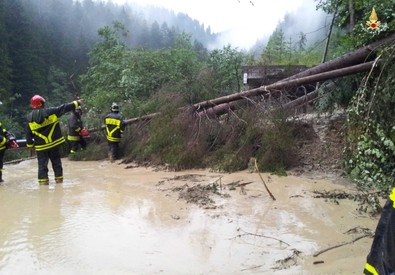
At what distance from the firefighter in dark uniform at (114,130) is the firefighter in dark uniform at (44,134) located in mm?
2198

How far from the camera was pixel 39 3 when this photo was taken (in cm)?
7256

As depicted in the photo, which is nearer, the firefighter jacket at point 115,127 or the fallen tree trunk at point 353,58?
the fallen tree trunk at point 353,58

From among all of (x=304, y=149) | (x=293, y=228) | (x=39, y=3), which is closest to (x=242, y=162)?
(x=304, y=149)

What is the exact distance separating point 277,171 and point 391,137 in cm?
205

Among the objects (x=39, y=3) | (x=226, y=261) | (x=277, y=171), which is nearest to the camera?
(x=226, y=261)

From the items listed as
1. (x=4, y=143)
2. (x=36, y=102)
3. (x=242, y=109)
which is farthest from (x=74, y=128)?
(x=242, y=109)

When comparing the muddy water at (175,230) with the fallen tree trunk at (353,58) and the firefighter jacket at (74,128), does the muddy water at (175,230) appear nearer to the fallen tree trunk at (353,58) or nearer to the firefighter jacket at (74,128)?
the fallen tree trunk at (353,58)

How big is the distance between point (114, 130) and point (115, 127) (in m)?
0.08

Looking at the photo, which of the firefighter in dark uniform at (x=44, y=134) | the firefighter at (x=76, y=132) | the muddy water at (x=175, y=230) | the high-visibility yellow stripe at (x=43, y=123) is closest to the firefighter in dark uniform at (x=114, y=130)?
the firefighter at (x=76, y=132)

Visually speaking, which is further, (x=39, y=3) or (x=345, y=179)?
(x=39, y=3)

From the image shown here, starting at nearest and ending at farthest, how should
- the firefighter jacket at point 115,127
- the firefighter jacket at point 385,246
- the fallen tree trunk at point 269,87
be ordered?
the firefighter jacket at point 385,246 → the fallen tree trunk at point 269,87 → the firefighter jacket at point 115,127

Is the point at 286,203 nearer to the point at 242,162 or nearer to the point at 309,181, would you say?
the point at 309,181

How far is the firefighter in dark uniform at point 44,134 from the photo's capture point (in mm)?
6637

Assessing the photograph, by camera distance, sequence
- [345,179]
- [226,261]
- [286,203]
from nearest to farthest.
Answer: [226,261], [286,203], [345,179]
